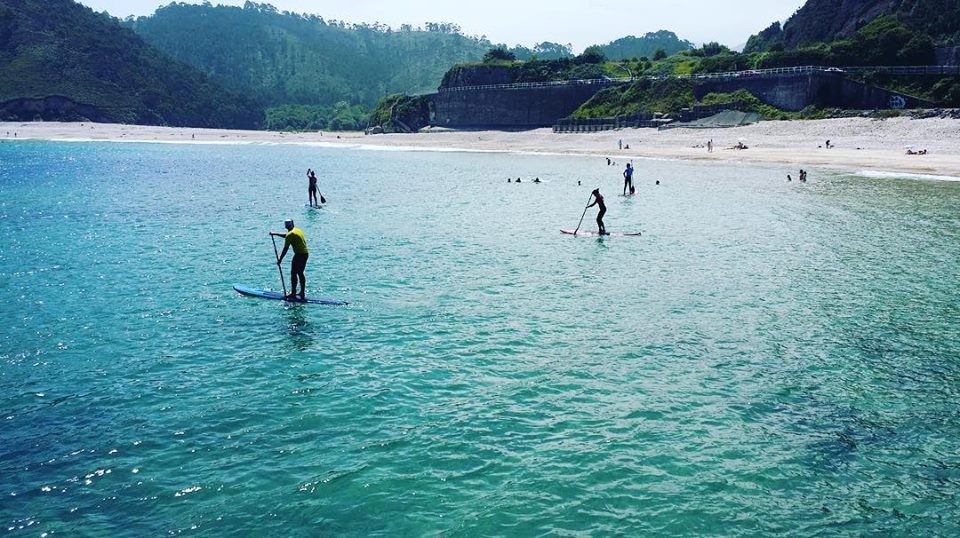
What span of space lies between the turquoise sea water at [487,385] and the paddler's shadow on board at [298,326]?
0.10 meters

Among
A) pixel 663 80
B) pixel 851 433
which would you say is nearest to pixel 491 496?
pixel 851 433

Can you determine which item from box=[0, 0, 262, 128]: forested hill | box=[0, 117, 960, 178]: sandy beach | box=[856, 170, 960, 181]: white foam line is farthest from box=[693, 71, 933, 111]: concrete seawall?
box=[0, 0, 262, 128]: forested hill

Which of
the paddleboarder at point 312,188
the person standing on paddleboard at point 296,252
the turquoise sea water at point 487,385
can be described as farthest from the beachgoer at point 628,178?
the person standing on paddleboard at point 296,252

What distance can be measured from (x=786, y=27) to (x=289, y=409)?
151 metres

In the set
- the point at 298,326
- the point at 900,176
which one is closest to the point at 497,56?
the point at 900,176

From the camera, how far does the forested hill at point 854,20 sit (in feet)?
334

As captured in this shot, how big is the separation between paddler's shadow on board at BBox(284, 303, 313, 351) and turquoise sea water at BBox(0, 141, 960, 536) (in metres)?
0.10

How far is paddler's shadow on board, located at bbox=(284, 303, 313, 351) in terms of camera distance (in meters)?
17.0

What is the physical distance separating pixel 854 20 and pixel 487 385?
131 meters

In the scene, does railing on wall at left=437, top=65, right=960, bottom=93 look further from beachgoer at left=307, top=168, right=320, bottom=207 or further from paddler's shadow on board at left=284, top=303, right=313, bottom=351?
paddler's shadow on board at left=284, top=303, right=313, bottom=351

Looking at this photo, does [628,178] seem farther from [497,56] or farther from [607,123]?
[497,56]

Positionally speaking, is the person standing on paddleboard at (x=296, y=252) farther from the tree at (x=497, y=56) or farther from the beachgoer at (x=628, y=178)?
the tree at (x=497, y=56)

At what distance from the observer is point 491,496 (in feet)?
33.4

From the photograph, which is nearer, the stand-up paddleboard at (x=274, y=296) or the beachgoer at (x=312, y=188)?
the stand-up paddleboard at (x=274, y=296)
